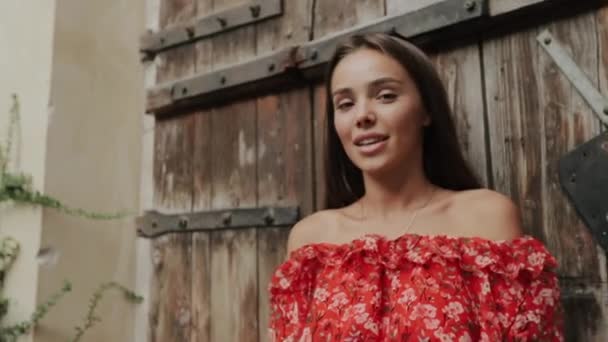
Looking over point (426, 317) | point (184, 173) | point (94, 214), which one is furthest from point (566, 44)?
point (94, 214)

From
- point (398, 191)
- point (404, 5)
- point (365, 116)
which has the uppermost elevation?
point (404, 5)

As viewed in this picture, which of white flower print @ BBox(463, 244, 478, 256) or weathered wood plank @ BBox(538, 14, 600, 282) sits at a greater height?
weathered wood plank @ BBox(538, 14, 600, 282)

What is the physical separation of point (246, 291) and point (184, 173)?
0.35 meters

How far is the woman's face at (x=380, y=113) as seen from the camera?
0.93 m

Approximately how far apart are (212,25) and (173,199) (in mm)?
437

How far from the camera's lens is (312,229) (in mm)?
1055

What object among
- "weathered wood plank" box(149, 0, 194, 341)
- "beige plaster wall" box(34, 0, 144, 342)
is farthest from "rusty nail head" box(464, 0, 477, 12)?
"beige plaster wall" box(34, 0, 144, 342)

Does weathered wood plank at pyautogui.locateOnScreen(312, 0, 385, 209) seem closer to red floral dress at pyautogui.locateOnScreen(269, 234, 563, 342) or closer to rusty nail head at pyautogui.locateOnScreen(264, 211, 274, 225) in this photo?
rusty nail head at pyautogui.locateOnScreen(264, 211, 274, 225)

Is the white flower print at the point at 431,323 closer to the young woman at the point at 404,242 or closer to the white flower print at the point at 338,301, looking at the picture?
the young woman at the point at 404,242

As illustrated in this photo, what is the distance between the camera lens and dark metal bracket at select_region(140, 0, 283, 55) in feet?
4.53

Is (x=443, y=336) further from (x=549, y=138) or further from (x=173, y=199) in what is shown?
(x=173, y=199)

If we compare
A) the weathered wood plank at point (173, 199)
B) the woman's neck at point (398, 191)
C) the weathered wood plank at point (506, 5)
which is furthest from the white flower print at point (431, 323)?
the weathered wood plank at point (173, 199)

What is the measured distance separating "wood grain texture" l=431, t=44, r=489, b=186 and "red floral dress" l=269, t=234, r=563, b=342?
24 centimetres

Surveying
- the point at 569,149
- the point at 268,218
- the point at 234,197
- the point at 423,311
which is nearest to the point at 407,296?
the point at 423,311
